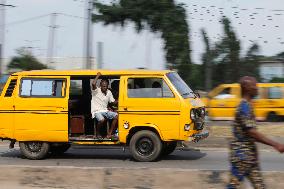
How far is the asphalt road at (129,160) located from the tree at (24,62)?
43.2 meters

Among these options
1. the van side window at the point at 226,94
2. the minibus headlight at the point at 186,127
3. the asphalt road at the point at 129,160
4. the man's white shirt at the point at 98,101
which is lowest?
the asphalt road at the point at 129,160

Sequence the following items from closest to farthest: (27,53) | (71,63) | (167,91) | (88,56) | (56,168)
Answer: (56,168) < (167,91) < (88,56) < (27,53) < (71,63)

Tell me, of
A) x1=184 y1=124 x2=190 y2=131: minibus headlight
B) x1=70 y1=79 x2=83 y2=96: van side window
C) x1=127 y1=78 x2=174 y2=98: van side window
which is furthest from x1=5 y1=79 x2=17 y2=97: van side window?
x1=184 y1=124 x2=190 y2=131: minibus headlight

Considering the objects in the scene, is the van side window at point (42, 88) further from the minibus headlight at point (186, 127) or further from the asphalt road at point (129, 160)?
the minibus headlight at point (186, 127)

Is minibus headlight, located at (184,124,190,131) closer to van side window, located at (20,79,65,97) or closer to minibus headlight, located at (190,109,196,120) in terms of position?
minibus headlight, located at (190,109,196,120)

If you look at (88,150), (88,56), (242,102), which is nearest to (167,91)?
(88,150)

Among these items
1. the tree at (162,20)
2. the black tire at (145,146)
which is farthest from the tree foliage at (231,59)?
the black tire at (145,146)

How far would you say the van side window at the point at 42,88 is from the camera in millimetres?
11828

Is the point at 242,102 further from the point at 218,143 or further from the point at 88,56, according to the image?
the point at 88,56

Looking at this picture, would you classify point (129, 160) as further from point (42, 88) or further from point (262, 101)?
point (262, 101)

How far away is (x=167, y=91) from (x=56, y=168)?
3.76 m

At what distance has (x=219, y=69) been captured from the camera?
1441 inches

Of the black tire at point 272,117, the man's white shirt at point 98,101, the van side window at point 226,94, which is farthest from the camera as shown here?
the black tire at point 272,117

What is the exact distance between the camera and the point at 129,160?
1193 centimetres
